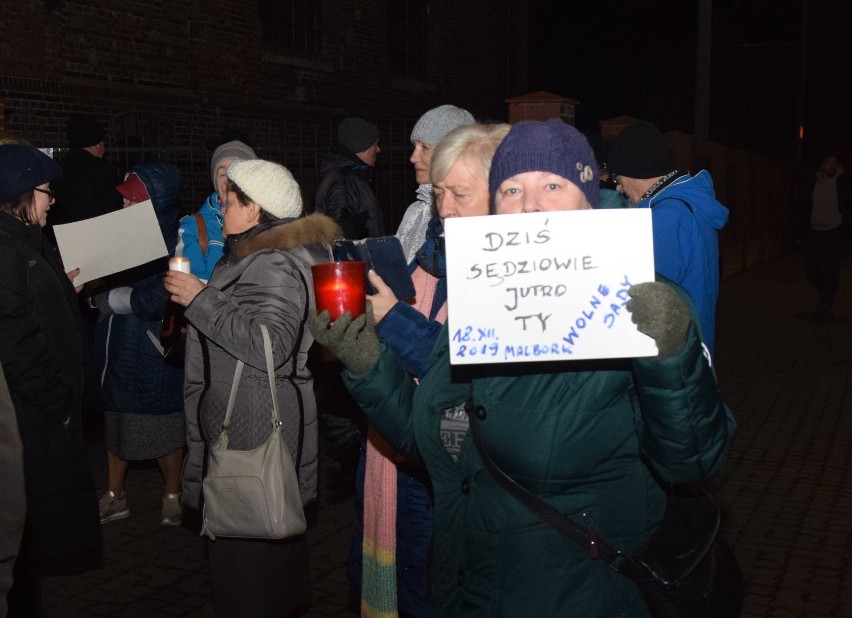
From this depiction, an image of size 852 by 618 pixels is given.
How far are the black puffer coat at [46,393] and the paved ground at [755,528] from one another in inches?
17.8

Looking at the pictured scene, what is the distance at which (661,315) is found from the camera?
197 cm

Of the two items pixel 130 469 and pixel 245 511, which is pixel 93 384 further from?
pixel 130 469

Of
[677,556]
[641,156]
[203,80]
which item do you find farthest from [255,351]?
[203,80]

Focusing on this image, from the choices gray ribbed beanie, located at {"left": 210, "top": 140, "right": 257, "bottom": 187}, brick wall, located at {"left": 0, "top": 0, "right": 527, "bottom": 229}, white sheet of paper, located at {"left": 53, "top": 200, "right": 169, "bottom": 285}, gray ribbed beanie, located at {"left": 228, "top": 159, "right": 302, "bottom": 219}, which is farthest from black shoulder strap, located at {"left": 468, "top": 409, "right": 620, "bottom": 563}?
brick wall, located at {"left": 0, "top": 0, "right": 527, "bottom": 229}

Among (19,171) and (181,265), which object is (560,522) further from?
(19,171)

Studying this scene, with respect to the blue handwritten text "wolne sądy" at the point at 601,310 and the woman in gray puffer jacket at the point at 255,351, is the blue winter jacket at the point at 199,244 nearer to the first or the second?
the woman in gray puffer jacket at the point at 255,351

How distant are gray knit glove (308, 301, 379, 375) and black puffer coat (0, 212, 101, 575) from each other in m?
1.90

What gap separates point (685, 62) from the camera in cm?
3597

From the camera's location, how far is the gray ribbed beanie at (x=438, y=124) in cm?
540

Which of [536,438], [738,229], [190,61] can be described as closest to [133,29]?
[190,61]

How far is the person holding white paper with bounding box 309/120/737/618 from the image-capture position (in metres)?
2.12

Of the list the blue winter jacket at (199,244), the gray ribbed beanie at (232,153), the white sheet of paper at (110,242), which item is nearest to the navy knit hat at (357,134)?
the gray ribbed beanie at (232,153)

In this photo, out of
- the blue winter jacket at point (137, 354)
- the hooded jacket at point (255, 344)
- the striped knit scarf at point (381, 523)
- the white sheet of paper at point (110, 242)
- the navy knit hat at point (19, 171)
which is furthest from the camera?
the blue winter jacket at point (137, 354)

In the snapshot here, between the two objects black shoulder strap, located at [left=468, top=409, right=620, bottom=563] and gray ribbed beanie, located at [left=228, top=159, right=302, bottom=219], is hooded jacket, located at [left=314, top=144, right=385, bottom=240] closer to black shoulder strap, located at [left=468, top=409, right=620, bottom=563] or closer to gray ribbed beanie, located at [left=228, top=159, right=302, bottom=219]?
gray ribbed beanie, located at [left=228, top=159, right=302, bottom=219]
